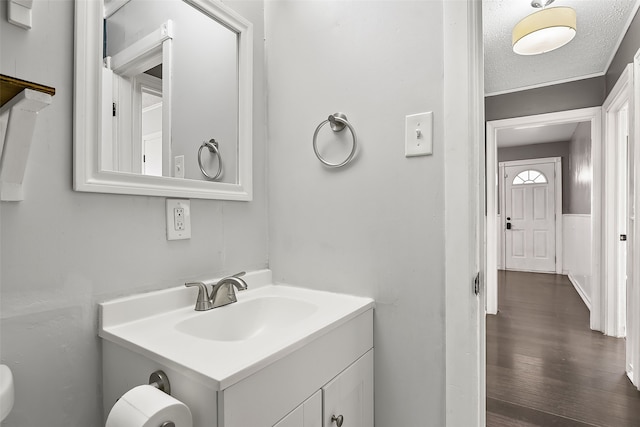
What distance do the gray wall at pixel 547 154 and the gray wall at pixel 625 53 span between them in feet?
10.2

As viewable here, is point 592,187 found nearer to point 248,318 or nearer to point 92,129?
point 248,318

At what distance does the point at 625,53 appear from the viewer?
2.39 meters

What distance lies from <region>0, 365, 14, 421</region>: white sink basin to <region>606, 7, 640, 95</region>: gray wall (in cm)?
329

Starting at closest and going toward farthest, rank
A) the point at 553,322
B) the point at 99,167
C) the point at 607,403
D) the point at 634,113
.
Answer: the point at 99,167 < the point at 607,403 < the point at 634,113 < the point at 553,322

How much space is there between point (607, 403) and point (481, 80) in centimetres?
200

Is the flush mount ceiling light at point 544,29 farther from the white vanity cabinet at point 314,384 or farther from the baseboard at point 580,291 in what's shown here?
the baseboard at point 580,291

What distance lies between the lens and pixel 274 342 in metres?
0.77

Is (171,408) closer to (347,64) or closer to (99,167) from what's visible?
(99,167)

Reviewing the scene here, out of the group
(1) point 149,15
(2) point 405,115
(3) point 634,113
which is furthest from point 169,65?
(3) point 634,113

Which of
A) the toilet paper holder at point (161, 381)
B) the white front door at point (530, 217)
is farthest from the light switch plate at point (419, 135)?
the white front door at point (530, 217)

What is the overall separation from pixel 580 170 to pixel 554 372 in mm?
3575

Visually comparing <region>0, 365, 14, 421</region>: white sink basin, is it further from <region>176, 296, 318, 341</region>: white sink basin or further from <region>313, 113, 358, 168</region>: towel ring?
<region>313, 113, 358, 168</region>: towel ring

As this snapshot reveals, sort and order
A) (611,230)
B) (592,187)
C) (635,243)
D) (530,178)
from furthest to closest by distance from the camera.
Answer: (530,178) < (592,187) < (611,230) < (635,243)

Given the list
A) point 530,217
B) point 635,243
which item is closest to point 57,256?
point 635,243
